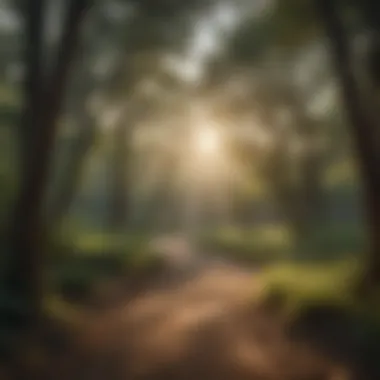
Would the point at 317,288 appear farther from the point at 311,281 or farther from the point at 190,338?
the point at 190,338

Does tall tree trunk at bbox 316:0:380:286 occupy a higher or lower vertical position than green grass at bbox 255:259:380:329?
higher

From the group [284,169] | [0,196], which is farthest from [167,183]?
[0,196]

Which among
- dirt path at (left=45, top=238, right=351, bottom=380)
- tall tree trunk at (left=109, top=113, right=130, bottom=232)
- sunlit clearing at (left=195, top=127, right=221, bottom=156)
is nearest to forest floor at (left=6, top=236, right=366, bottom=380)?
dirt path at (left=45, top=238, right=351, bottom=380)

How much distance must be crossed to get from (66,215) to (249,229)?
41cm

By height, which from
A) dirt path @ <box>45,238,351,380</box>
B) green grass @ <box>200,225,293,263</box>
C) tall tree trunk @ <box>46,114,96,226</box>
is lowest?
dirt path @ <box>45,238,351,380</box>

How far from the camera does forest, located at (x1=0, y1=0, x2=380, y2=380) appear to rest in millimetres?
1481

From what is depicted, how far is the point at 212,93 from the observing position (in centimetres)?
157

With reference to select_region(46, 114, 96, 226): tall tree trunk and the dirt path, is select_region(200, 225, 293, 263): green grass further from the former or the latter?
select_region(46, 114, 96, 226): tall tree trunk

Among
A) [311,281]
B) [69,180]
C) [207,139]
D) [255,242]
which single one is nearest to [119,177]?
[69,180]

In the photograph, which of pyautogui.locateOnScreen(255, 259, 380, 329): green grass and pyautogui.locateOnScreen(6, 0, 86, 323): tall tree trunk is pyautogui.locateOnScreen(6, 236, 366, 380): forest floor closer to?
pyautogui.locateOnScreen(255, 259, 380, 329): green grass

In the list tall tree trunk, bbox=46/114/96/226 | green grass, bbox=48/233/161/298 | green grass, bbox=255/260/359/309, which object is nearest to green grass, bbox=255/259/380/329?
green grass, bbox=255/260/359/309

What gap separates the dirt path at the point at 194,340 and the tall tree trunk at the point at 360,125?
A: 263mm

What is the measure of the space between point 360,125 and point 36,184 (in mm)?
747

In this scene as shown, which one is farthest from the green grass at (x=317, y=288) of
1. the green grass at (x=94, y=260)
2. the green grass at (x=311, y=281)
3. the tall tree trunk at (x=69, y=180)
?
the tall tree trunk at (x=69, y=180)
